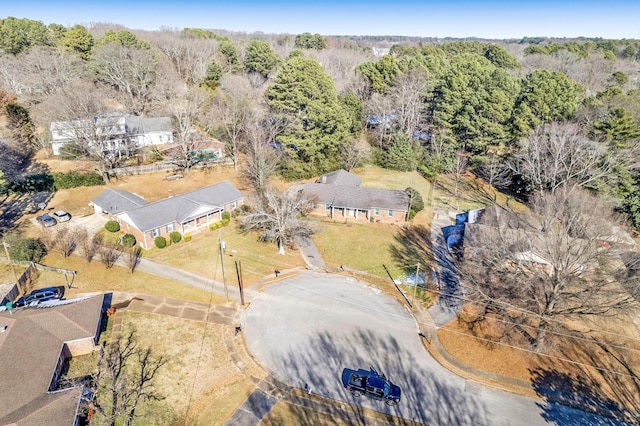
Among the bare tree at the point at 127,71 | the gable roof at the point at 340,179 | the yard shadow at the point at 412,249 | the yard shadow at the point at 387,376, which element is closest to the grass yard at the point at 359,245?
the yard shadow at the point at 412,249

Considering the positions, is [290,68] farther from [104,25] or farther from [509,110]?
[104,25]

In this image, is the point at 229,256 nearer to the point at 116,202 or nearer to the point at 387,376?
the point at 116,202

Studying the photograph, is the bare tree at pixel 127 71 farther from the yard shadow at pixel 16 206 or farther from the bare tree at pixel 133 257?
the bare tree at pixel 133 257

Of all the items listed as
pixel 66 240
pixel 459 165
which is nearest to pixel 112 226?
pixel 66 240

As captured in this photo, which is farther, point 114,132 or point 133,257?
point 114,132

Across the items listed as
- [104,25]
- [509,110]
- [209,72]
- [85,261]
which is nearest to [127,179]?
[85,261]
